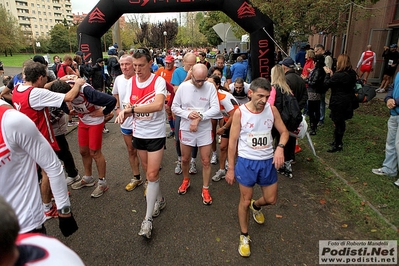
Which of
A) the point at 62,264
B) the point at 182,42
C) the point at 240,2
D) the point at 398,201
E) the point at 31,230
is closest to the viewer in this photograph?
the point at 62,264

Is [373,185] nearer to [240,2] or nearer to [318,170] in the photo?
[318,170]

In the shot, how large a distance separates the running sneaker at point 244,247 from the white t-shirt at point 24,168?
197 centimetres

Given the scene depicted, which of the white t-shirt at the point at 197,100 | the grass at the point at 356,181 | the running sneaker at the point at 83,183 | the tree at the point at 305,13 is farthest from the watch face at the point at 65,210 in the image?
the tree at the point at 305,13

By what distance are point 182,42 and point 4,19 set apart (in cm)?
4029

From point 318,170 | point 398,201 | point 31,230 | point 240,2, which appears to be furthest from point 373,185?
point 240,2

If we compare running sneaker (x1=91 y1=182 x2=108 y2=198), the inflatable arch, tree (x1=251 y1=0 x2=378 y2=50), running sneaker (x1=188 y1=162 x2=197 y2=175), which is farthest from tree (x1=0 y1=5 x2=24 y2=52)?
running sneaker (x1=188 y1=162 x2=197 y2=175)

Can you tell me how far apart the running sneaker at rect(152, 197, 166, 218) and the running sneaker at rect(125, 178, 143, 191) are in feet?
2.56

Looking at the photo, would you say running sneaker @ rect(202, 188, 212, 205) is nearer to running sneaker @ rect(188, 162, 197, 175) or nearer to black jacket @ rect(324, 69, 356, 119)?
running sneaker @ rect(188, 162, 197, 175)

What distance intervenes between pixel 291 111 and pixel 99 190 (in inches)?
136

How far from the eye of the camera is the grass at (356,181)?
3.53m

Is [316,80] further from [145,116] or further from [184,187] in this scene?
[145,116]

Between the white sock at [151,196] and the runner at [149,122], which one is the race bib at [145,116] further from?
the white sock at [151,196]

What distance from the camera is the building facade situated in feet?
278

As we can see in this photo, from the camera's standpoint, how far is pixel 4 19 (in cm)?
5869
